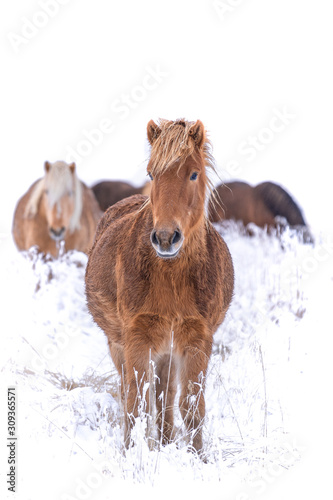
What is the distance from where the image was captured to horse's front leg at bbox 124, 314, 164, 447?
4406mm

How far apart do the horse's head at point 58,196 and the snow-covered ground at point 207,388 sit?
475mm

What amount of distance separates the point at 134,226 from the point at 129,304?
0.64 meters

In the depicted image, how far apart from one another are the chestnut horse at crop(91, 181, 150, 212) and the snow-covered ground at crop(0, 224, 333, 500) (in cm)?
419

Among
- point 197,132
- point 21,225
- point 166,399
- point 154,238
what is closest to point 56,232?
point 21,225

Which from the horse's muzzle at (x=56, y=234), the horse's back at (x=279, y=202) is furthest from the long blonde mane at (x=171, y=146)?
the horse's back at (x=279, y=202)

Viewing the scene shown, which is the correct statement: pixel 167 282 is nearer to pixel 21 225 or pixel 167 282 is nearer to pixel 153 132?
pixel 153 132

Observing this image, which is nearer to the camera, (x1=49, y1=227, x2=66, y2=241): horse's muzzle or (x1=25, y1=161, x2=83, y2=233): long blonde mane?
(x1=49, y1=227, x2=66, y2=241): horse's muzzle

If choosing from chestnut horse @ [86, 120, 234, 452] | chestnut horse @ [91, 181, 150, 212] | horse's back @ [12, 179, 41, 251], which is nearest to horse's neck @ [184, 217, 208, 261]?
chestnut horse @ [86, 120, 234, 452]

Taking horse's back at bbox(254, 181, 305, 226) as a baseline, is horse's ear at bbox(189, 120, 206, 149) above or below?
above

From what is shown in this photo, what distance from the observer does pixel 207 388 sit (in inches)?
225

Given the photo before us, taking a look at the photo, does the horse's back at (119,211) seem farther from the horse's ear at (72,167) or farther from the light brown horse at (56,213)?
the horse's ear at (72,167)

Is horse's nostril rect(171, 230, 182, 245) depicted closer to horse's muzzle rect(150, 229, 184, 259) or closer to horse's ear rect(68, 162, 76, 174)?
horse's muzzle rect(150, 229, 184, 259)

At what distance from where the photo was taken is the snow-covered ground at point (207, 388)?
429cm

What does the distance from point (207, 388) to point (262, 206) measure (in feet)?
22.3
